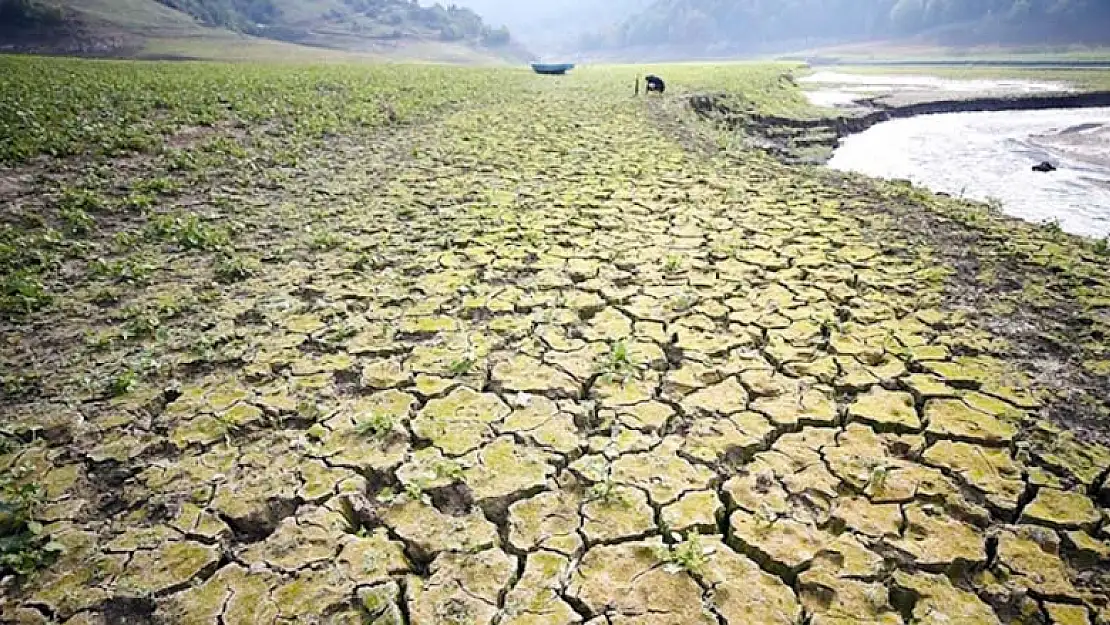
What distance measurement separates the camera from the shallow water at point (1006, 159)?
9617mm

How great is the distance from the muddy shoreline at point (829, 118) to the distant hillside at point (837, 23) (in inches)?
3597

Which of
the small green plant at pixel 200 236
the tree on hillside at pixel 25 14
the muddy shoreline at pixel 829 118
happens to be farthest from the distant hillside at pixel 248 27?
the small green plant at pixel 200 236

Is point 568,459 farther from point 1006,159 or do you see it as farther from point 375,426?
point 1006,159

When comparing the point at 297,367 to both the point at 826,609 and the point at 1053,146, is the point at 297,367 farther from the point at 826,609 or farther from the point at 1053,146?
the point at 1053,146

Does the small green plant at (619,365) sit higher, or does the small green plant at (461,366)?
the small green plant at (619,365)

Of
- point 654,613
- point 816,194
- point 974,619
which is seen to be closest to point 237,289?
point 654,613

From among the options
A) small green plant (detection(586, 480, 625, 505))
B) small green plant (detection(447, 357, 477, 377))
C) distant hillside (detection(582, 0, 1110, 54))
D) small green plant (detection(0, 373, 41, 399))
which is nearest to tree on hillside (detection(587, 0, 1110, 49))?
distant hillside (detection(582, 0, 1110, 54))

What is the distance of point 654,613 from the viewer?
2299mm

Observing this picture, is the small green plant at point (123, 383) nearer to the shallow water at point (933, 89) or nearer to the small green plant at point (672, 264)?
the small green plant at point (672, 264)

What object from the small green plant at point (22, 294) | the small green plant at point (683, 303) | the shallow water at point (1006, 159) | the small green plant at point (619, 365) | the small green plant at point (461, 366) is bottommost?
the small green plant at point (461, 366)

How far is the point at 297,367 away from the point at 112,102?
39.4ft

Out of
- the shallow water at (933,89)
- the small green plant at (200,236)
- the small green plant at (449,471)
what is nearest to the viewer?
the small green plant at (449,471)

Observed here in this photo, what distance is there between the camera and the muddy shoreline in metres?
14.3

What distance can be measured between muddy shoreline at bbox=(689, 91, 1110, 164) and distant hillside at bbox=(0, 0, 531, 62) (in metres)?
52.1
